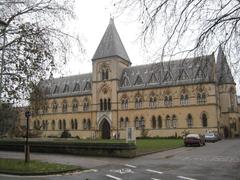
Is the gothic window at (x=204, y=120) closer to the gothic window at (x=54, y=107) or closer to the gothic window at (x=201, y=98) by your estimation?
the gothic window at (x=201, y=98)

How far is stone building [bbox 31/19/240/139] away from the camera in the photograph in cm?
6359

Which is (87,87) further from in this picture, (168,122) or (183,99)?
(183,99)

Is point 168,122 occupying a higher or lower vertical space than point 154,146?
higher

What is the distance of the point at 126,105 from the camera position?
71312mm

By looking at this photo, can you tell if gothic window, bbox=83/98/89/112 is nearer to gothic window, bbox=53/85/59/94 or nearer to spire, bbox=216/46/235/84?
gothic window, bbox=53/85/59/94

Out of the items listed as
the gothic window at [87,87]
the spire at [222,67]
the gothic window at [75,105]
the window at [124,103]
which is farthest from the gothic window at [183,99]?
the spire at [222,67]

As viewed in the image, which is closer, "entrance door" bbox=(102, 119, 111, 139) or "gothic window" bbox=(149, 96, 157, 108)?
"gothic window" bbox=(149, 96, 157, 108)

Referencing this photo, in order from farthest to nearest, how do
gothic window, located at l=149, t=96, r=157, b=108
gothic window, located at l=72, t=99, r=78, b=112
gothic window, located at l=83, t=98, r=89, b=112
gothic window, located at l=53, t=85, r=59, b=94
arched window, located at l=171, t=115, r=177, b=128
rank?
gothic window, located at l=53, t=85, r=59, b=94
gothic window, located at l=72, t=99, r=78, b=112
gothic window, located at l=83, t=98, r=89, b=112
gothic window, located at l=149, t=96, r=157, b=108
arched window, located at l=171, t=115, r=177, b=128

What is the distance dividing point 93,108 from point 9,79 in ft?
178

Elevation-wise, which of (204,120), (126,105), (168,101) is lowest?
(204,120)

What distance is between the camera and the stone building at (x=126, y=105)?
63594 mm

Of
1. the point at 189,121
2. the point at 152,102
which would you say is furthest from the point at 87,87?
the point at 189,121

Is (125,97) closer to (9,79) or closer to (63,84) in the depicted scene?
(63,84)

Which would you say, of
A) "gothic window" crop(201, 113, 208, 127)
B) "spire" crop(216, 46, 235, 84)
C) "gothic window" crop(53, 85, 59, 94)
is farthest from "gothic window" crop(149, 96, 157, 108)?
"spire" crop(216, 46, 235, 84)
